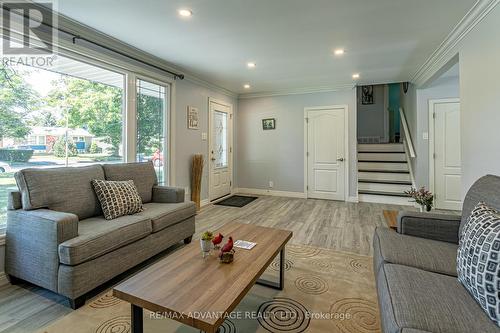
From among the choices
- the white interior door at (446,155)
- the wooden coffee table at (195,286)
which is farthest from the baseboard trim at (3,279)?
the white interior door at (446,155)

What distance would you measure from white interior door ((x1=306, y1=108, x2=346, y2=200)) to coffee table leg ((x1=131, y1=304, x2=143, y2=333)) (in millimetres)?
4708

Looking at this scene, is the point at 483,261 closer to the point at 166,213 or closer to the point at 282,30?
the point at 166,213

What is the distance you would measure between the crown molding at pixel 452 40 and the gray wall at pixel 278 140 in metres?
1.38

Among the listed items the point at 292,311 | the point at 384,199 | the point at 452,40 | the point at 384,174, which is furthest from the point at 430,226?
the point at 384,174

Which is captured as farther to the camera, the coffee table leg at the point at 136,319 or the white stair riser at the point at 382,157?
the white stair riser at the point at 382,157

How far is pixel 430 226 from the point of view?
6.32 feet

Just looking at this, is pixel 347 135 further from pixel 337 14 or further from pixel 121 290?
pixel 121 290

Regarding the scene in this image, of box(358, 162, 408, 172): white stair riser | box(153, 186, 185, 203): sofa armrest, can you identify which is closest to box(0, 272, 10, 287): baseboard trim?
box(153, 186, 185, 203): sofa armrest

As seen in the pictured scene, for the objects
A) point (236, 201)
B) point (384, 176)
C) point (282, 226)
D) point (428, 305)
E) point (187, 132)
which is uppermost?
point (187, 132)

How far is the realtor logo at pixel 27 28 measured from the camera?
2.19 metres

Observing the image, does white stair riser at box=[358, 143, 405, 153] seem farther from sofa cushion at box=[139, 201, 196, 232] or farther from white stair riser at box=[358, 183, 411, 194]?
sofa cushion at box=[139, 201, 196, 232]

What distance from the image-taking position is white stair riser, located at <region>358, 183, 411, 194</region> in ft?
17.0

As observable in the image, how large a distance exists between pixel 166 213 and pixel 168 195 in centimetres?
53

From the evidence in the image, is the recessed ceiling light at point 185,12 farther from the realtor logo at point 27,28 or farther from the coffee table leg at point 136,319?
the coffee table leg at point 136,319
